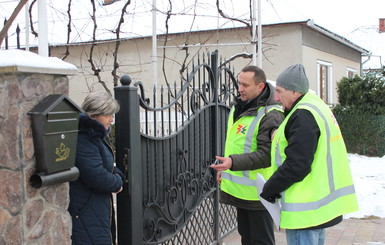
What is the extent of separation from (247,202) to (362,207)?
3.87 meters

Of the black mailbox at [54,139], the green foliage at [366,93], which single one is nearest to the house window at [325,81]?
the green foliage at [366,93]

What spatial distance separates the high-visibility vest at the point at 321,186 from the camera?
2.59 metres

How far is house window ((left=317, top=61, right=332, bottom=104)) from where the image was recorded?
1419cm

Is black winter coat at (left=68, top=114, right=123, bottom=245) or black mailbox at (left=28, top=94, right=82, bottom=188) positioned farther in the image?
black winter coat at (left=68, top=114, right=123, bottom=245)

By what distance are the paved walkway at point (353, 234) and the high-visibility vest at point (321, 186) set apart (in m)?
2.42

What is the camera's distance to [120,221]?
3.03 m

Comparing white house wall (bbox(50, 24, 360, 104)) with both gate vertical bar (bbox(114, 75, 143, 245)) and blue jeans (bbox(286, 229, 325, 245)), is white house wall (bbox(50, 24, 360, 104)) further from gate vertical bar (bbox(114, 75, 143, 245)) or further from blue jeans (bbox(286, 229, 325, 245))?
blue jeans (bbox(286, 229, 325, 245))

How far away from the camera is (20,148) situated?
84.9 inches

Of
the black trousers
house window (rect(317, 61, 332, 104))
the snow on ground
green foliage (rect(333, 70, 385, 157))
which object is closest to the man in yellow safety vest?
the black trousers

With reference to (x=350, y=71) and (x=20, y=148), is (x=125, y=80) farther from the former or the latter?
(x=350, y=71)

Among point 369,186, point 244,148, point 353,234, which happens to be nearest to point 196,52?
point 369,186

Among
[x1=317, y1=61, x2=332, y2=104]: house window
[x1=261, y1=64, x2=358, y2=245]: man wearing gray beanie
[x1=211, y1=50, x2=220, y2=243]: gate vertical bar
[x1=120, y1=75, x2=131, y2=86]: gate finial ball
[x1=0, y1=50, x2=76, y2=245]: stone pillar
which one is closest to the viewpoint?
[x1=0, y1=50, x2=76, y2=245]: stone pillar

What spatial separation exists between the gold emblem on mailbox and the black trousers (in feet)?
5.38

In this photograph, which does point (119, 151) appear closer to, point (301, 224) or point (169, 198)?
point (169, 198)
